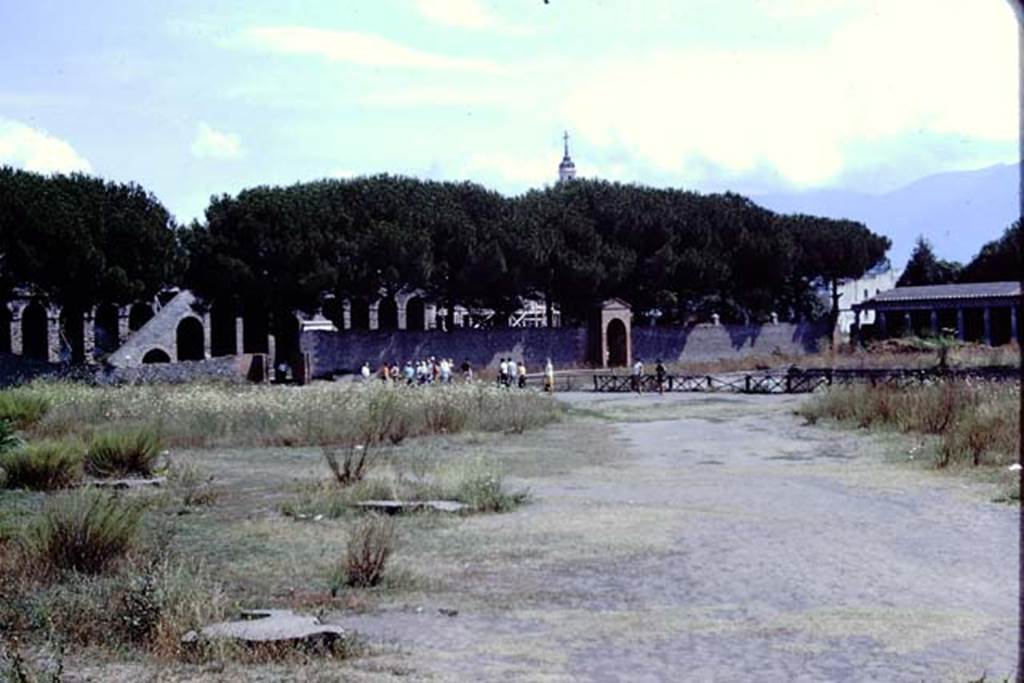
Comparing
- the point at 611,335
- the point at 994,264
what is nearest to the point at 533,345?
the point at 611,335

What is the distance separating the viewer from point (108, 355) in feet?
197

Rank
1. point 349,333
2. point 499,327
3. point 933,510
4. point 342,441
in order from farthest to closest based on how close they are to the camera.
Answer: point 499,327 < point 349,333 < point 342,441 < point 933,510

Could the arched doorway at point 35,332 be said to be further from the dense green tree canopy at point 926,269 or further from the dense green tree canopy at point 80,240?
the dense green tree canopy at point 926,269

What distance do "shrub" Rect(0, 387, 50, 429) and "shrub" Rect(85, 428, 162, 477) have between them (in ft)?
21.7

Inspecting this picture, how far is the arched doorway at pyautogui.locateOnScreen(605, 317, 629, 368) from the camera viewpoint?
57.7 meters

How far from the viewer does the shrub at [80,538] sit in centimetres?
992

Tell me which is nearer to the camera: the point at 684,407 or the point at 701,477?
the point at 701,477

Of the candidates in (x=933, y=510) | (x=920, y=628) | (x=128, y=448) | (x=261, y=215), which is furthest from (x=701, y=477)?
(x=261, y=215)

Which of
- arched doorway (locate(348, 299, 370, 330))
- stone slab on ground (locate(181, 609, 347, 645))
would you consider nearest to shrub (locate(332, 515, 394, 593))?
stone slab on ground (locate(181, 609, 347, 645))

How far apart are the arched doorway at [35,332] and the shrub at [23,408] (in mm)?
36536

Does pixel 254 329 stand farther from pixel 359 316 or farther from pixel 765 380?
pixel 765 380

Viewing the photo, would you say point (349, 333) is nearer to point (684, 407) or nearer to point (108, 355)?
point (108, 355)

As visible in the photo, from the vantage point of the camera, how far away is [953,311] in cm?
6394

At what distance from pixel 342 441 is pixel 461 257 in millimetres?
33418
